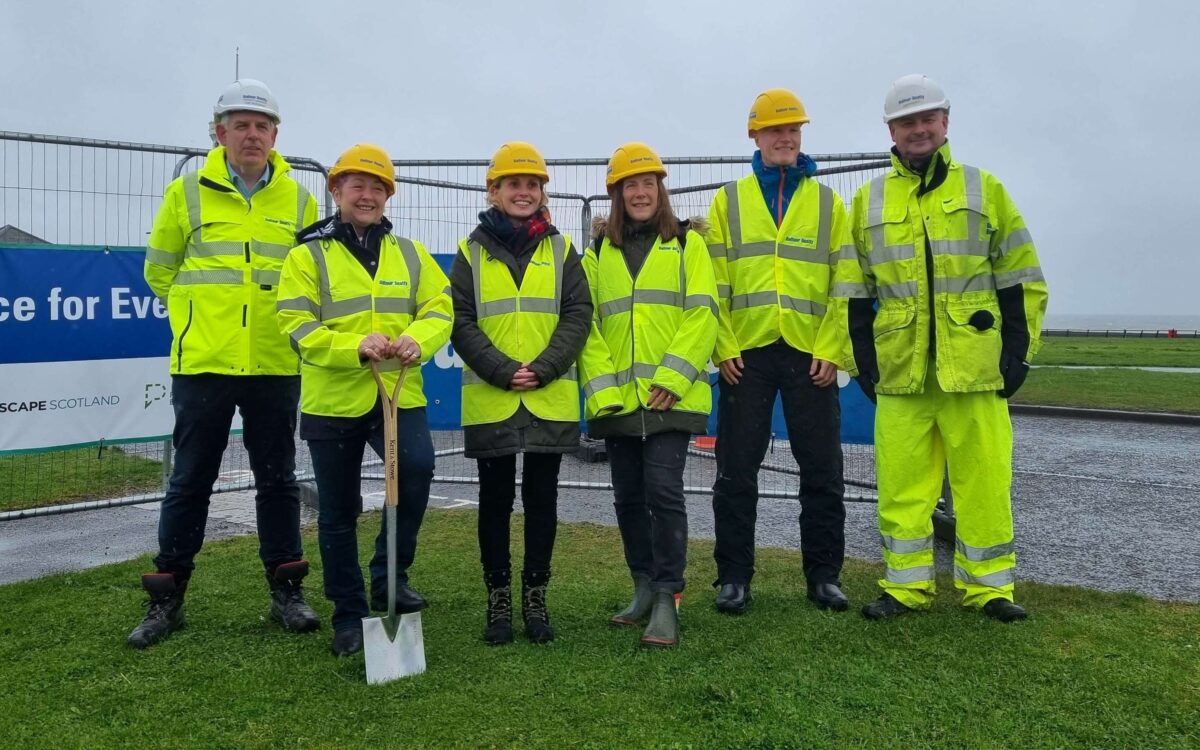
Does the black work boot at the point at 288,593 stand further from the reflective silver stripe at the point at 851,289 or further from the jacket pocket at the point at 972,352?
the jacket pocket at the point at 972,352

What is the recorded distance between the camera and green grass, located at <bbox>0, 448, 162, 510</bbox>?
712 cm

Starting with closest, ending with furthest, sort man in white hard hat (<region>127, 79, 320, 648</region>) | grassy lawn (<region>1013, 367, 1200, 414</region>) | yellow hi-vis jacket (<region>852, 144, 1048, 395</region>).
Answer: man in white hard hat (<region>127, 79, 320, 648</region>) < yellow hi-vis jacket (<region>852, 144, 1048, 395</region>) < grassy lawn (<region>1013, 367, 1200, 414</region>)

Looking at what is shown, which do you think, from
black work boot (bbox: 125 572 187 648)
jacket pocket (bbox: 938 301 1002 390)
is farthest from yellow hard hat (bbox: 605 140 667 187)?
black work boot (bbox: 125 572 187 648)

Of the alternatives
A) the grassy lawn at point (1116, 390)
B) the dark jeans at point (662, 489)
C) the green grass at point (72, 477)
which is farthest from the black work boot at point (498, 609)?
the grassy lawn at point (1116, 390)

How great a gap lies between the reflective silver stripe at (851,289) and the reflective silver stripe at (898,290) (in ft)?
0.29

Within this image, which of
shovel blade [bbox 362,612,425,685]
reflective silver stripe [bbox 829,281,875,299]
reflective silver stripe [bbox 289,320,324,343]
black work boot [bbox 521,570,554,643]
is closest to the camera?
shovel blade [bbox 362,612,425,685]

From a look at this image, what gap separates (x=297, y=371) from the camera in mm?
3988

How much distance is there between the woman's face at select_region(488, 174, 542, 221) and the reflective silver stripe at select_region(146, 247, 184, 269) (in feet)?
4.80

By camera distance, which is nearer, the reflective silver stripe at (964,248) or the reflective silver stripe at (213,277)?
the reflective silver stripe at (213,277)

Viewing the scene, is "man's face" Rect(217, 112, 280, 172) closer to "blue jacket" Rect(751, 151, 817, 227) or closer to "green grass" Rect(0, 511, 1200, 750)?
"green grass" Rect(0, 511, 1200, 750)

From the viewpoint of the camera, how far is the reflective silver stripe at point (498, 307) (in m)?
3.72

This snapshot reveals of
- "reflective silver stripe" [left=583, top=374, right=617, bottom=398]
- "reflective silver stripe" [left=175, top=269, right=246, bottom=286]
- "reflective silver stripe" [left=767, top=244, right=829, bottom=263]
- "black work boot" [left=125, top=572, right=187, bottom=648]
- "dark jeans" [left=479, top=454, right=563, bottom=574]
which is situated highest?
"reflective silver stripe" [left=767, top=244, right=829, bottom=263]

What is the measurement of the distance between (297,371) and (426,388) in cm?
311

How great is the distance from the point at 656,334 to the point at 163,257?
7.23 ft
